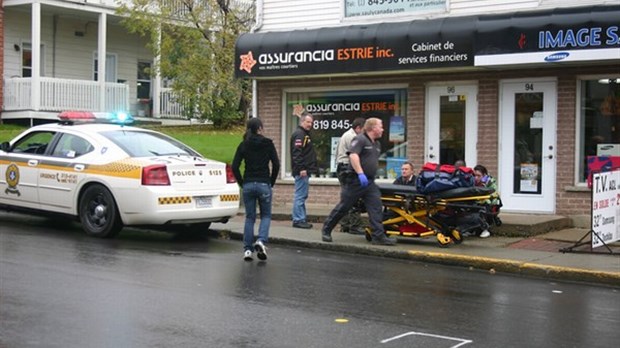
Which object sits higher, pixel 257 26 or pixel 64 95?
pixel 257 26

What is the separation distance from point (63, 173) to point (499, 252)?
20.3 feet

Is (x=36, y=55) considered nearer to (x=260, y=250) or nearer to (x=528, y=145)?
(x=528, y=145)

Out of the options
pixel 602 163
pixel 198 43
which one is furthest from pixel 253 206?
pixel 198 43

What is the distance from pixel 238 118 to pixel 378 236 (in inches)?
612

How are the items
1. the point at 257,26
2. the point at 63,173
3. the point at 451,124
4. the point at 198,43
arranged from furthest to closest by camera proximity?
the point at 198,43 < the point at 257,26 < the point at 451,124 < the point at 63,173

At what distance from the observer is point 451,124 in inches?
558

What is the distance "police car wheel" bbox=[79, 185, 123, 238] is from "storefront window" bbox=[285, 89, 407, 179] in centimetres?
529

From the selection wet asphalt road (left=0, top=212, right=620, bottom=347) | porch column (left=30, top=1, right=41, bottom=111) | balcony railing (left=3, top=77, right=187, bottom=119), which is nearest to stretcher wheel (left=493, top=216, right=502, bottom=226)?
wet asphalt road (left=0, top=212, right=620, bottom=347)

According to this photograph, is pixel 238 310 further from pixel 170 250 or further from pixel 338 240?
pixel 338 240

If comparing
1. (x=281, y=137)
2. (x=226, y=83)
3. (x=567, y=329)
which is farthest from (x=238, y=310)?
(x=226, y=83)

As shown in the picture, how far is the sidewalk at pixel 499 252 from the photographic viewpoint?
9.55m

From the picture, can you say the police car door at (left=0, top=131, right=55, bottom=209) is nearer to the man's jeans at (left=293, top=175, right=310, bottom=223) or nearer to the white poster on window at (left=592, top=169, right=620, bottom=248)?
the man's jeans at (left=293, top=175, right=310, bottom=223)

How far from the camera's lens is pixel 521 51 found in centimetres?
1248

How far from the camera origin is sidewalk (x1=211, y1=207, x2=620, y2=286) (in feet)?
31.3
